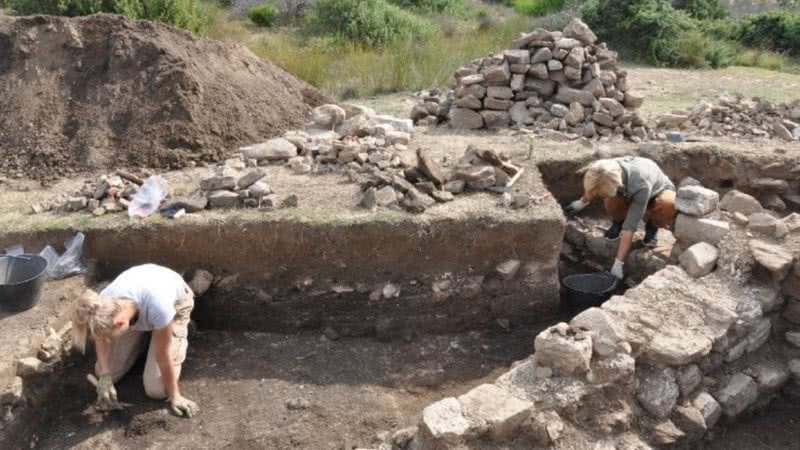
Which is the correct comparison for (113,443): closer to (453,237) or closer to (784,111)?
(453,237)

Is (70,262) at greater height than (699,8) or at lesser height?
Result: lesser

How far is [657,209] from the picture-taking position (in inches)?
243

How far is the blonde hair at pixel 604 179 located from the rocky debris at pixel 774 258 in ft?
3.88

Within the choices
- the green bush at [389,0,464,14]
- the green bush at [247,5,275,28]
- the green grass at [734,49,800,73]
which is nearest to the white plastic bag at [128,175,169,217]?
the green bush at [247,5,275,28]

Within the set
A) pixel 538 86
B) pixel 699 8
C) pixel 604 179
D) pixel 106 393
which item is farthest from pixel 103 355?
pixel 699 8

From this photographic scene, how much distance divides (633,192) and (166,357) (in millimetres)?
4102

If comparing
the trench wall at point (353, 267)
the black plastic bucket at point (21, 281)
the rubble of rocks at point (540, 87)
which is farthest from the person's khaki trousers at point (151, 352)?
the rubble of rocks at point (540, 87)

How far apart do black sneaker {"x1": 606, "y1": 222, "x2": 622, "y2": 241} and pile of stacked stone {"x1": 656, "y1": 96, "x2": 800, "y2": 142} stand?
223 centimetres

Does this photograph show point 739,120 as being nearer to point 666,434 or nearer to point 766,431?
point 766,431

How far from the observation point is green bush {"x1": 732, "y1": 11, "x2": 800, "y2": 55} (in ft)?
53.4

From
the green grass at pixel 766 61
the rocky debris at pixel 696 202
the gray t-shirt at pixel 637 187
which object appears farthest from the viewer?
the green grass at pixel 766 61

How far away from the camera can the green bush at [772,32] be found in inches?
640

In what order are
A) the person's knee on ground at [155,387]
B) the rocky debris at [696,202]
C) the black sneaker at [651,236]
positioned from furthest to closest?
1. the black sneaker at [651,236]
2. the rocky debris at [696,202]
3. the person's knee on ground at [155,387]

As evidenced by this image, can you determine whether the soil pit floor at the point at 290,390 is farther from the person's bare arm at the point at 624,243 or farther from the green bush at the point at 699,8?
the green bush at the point at 699,8
